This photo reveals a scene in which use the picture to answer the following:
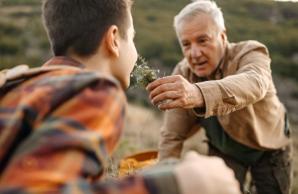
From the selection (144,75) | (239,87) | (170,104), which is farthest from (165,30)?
(170,104)

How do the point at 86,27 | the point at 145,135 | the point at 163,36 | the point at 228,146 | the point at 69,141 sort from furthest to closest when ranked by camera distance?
the point at 163,36, the point at 145,135, the point at 228,146, the point at 86,27, the point at 69,141

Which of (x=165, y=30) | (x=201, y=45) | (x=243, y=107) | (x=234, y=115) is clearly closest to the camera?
(x=243, y=107)

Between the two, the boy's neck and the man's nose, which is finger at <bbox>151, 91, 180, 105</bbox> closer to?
the boy's neck

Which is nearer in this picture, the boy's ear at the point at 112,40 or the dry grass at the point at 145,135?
the boy's ear at the point at 112,40

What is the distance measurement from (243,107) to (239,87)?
1.66 ft

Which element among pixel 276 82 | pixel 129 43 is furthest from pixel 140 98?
pixel 129 43

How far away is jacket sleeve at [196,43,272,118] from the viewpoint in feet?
10.9

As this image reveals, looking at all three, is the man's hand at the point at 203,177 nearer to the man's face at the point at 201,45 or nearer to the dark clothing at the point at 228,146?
the man's face at the point at 201,45

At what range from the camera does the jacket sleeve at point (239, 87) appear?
10.9ft

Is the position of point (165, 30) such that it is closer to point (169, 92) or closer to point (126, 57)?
point (169, 92)

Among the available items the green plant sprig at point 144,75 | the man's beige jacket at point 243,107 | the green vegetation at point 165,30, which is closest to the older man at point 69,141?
the green plant sprig at point 144,75

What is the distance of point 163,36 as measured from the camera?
2697cm

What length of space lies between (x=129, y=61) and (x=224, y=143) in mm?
2591

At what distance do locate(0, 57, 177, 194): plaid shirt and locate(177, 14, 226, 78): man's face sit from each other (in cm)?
285
